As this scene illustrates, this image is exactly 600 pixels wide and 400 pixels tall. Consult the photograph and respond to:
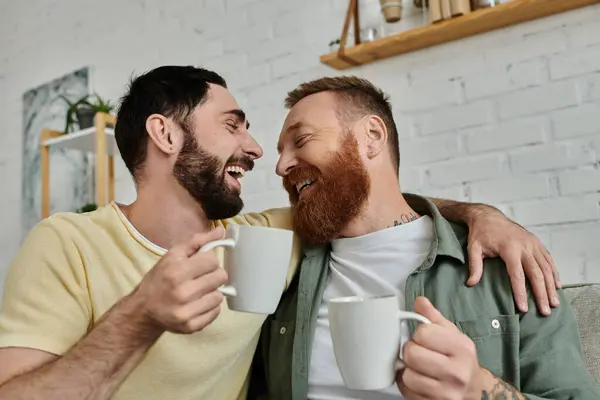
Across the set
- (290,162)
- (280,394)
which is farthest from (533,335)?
(290,162)

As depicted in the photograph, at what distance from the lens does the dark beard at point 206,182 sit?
1.19m

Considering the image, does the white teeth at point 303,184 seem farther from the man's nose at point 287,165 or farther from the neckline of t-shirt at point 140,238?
the neckline of t-shirt at point 140,238

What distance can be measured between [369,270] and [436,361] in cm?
52

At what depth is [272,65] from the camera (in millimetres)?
2199

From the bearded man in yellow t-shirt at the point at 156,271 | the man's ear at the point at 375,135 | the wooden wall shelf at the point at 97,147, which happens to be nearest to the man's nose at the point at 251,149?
the bearded man in yellow t-shirt at the point at 156,271

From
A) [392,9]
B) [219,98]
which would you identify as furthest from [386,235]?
[392,9]

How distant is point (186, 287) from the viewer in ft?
2.32

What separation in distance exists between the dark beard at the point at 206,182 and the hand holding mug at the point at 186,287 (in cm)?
45

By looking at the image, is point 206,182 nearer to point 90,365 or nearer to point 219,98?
point 219,98

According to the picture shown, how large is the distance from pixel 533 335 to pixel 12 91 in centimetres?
283

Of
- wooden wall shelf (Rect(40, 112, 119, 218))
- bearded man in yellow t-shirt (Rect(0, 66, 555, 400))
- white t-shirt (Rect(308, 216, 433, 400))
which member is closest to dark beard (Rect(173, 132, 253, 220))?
bearded man in yellow t-shirt (Rect(0, 66, 555, 400))

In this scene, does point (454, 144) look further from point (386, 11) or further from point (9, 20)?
point (9, 20)

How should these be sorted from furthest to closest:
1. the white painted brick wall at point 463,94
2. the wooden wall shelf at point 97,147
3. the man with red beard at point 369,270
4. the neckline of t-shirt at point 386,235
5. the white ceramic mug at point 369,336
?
the wooden wall shelf at point 97,147, the white painted brick wall at point 463,94, the neckline of t-shirt at point 386,235, the man with red beard at point 369,270, the white ceramic mug at point 369,336

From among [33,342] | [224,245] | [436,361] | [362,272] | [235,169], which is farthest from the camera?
[235,169]
